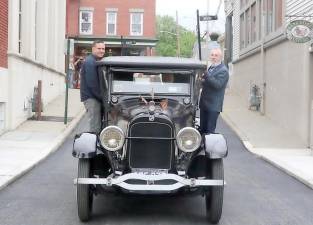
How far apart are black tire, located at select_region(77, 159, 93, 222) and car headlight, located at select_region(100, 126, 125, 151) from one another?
294 millimetres

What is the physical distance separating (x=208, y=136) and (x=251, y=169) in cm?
485

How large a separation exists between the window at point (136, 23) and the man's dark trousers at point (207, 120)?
35.2 meters

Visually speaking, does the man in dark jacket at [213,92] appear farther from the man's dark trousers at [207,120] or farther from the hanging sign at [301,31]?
the hanging sign at [301,31]

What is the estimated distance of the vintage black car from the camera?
6746 mm

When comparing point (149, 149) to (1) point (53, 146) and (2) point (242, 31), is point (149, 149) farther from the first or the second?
(2) point (242, 31)

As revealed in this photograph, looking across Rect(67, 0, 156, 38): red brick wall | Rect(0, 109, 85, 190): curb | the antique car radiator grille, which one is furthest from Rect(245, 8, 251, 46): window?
the antique car radiator grille

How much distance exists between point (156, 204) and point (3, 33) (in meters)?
9.82

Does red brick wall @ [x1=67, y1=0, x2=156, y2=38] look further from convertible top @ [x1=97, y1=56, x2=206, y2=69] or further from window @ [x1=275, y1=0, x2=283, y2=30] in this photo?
convertible top @ [x1=97, y1=56, x2=206, y2=69]

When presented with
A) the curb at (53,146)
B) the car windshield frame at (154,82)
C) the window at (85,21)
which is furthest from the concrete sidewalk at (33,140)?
the window at (85,21)

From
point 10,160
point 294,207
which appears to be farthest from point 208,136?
point 10,160

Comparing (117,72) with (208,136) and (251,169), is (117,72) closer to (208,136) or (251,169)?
(208,136)

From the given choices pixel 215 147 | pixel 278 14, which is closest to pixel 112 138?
pixel 215 147

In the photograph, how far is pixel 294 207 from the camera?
818 centimetres

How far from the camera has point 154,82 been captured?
25.8ft
